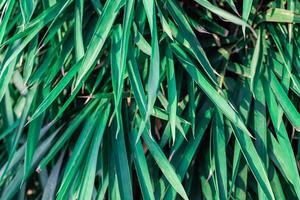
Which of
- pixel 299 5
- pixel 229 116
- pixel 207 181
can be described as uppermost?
pixel 299 5

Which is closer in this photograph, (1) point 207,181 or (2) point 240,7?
(1) point 207,181

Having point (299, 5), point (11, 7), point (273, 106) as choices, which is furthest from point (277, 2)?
point (11, 7)

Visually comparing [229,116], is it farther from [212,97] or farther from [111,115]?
[111,115]

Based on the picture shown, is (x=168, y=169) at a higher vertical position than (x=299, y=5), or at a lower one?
lower

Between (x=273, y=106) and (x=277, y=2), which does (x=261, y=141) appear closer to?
(x=273, y=106)

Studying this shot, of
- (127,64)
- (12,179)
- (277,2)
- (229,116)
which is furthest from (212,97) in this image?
(12,179)

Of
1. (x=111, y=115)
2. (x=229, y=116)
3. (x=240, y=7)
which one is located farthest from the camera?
(x=240, y=7)

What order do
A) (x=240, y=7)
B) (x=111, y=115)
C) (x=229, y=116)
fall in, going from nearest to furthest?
(x=229, y=116) → (x=111, y=115) → (x=240, y=7)
